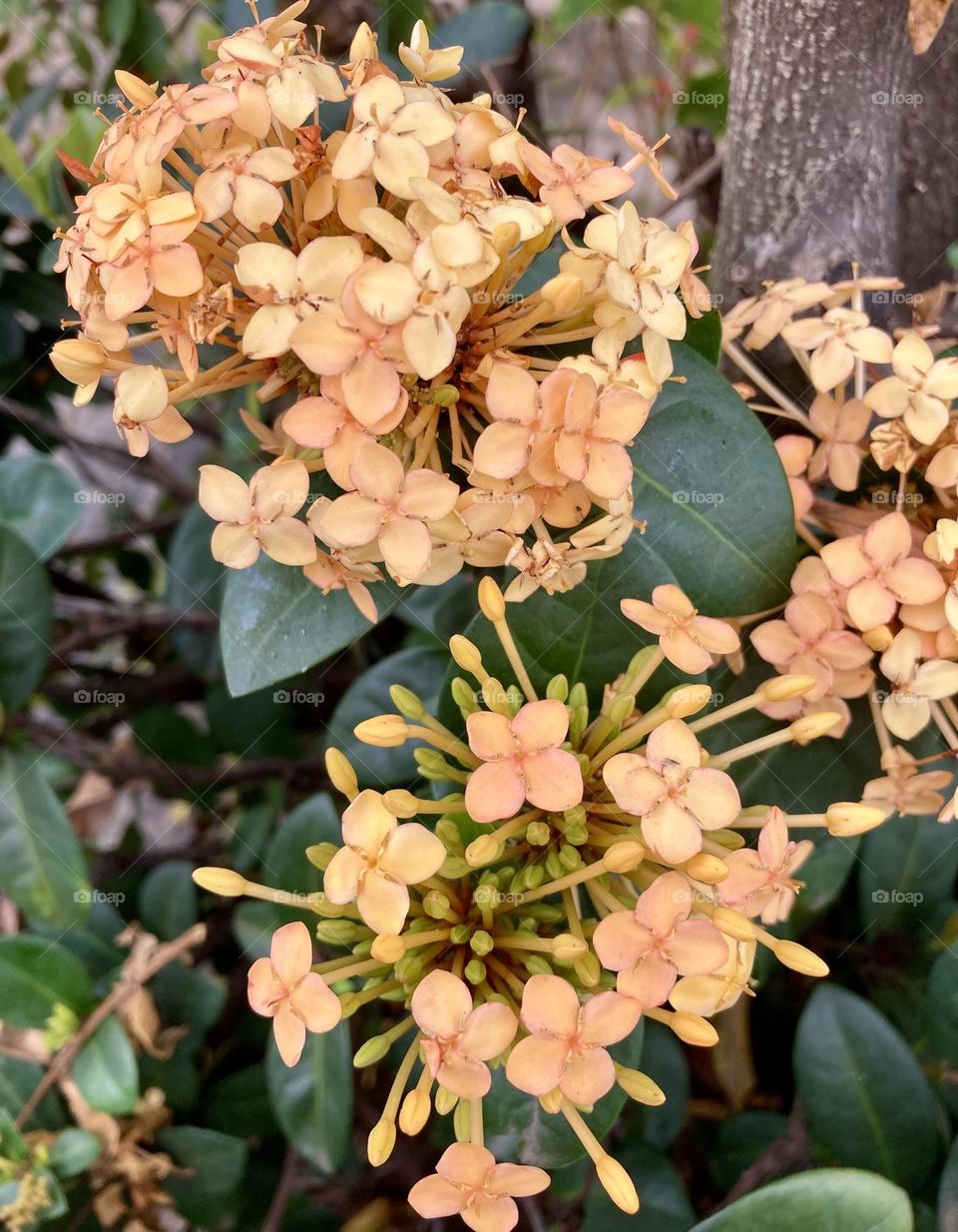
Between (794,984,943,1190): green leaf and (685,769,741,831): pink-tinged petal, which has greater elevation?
(685,769,741,831): pink-tinged petal

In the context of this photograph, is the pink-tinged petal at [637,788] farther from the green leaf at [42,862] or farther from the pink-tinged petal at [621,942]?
the green leaf at [42,862]

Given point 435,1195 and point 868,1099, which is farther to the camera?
point 868,1099

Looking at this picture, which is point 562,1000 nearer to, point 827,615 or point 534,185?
point 827,615

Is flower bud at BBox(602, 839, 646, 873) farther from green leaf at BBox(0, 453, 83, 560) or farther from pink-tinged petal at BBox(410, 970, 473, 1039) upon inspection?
green leaf at BBox(0, 453, 83, 560)

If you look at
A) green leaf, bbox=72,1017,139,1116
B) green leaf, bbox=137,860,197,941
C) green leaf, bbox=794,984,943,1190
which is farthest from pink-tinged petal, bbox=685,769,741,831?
green leaf, bbox=137,860,197,941

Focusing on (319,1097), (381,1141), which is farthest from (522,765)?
(319,1097)

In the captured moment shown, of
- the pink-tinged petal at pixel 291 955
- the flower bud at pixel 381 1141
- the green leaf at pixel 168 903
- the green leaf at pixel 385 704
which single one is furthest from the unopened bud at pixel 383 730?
the green leaf at pixel 168 903

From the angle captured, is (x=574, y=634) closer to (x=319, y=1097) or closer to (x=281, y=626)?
(x=281, y=626)
